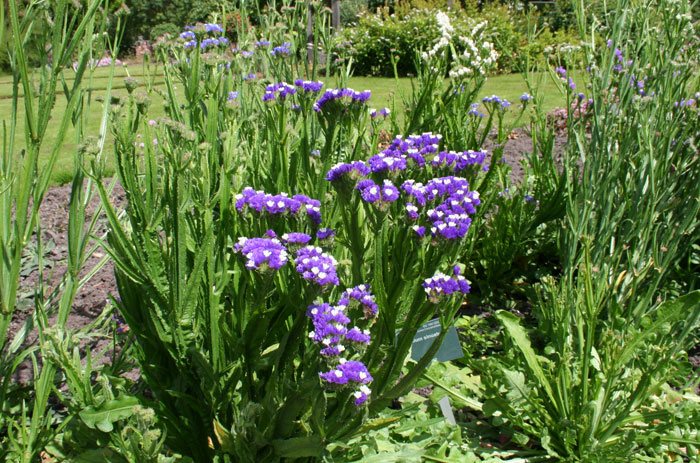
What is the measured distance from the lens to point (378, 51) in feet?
36.2

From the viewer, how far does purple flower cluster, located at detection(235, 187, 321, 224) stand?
1.43m

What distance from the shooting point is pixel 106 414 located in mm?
1388

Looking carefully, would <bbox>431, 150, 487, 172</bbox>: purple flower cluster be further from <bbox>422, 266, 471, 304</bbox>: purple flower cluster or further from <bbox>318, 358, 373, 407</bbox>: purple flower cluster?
<bbox>318, 358, 373, 407</bbox>: purple flower cluster

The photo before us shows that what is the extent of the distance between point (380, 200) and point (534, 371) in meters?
0.97

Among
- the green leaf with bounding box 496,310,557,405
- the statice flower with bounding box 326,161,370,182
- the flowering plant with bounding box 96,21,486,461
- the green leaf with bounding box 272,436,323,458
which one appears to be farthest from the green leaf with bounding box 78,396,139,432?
the green leaf with bounding box 496,310,557,405

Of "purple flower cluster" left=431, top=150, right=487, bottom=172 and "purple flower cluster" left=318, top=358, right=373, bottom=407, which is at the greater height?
"purple flower cluster" left=431, top=150, right=487, bottom=172

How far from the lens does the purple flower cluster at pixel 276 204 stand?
4.69 feet

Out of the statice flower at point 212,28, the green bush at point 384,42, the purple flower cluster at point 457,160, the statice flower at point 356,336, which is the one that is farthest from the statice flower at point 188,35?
the green bush at point 384,42

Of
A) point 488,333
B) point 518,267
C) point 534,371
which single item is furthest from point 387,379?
point 518,267

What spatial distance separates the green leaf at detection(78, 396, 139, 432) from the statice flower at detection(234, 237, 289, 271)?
18.7 inches

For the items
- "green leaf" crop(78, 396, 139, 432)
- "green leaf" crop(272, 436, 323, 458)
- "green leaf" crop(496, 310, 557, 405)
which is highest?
"green leaf" crop(78, 396, 139, 432)

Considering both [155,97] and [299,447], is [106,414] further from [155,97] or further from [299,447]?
[155,97]

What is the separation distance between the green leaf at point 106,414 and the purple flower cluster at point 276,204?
1.74 feet

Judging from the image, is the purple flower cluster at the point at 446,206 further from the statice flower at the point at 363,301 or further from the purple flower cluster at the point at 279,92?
the purple flower cluster at the point at 279,92
